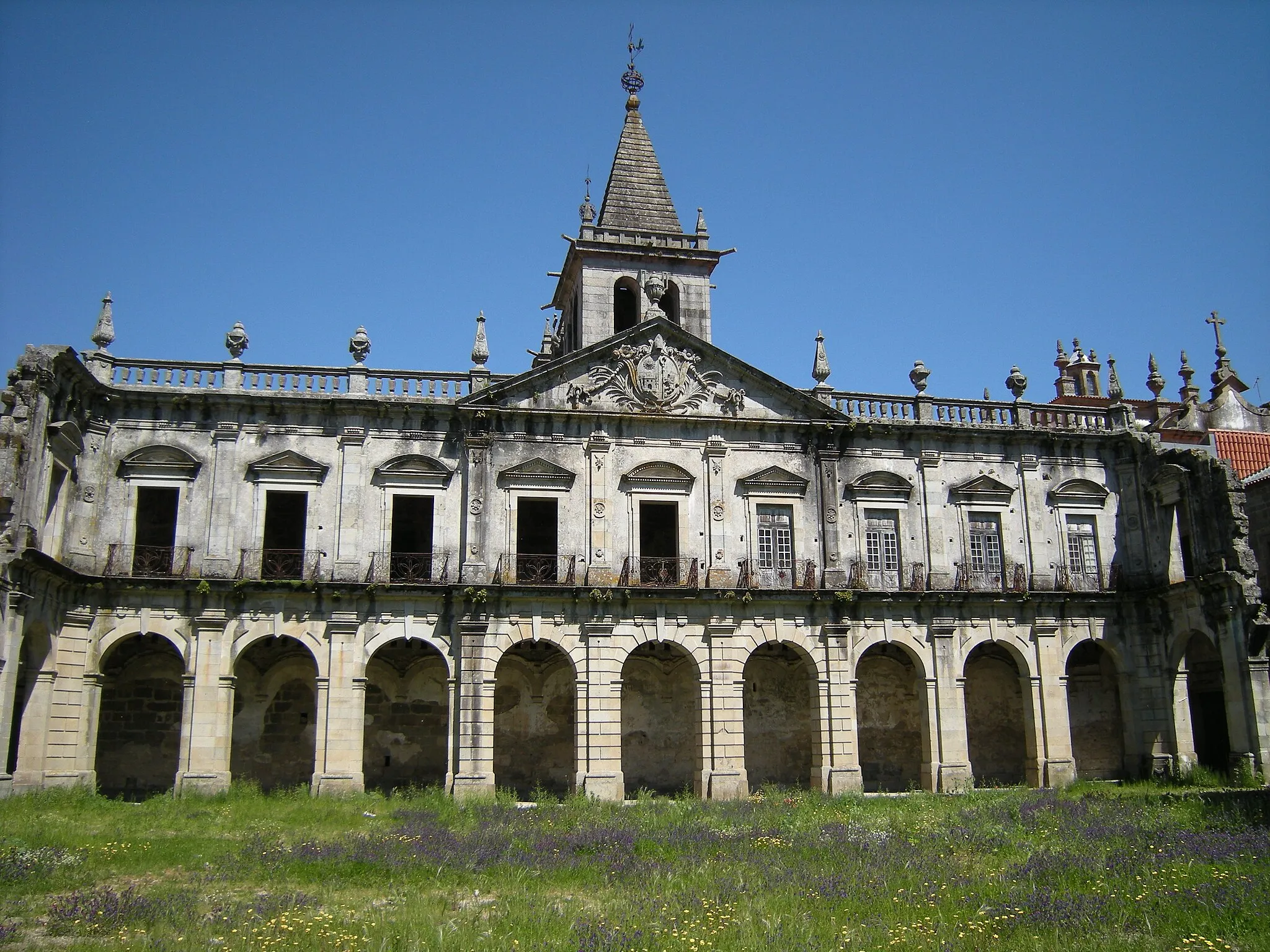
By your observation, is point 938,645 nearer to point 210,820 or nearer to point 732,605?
point 732,605

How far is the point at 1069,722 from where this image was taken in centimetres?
2897

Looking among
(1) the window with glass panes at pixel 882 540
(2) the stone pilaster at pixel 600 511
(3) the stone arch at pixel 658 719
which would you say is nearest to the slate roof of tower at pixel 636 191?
(2) the stone pilaster at pixel 600 511

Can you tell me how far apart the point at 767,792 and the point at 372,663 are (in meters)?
9.78

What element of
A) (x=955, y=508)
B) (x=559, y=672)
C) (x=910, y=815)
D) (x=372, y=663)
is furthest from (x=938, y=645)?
(x=372, y=663)

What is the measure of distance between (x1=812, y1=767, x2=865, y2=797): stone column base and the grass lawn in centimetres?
382

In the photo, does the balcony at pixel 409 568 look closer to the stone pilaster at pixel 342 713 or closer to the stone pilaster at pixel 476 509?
the stone pilaster at pixel 476 509

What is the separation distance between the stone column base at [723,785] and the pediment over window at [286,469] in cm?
1113

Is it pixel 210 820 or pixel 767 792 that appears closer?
pixel 210 820

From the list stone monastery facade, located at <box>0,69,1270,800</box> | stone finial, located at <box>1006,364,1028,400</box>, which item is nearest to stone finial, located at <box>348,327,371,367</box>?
stone monastery facade, located at <box>0,69,1270,800</box>

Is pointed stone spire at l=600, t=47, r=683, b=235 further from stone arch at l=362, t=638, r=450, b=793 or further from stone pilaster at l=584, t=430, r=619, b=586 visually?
stone arch at l=362, t=638, r=450, b=793

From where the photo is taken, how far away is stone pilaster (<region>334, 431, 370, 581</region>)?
25500 mm

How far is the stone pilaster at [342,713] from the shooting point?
958 inches

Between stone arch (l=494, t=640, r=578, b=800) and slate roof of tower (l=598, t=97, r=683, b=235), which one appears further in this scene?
slate roof of tower (l=598, t=97, r=683, b=235)

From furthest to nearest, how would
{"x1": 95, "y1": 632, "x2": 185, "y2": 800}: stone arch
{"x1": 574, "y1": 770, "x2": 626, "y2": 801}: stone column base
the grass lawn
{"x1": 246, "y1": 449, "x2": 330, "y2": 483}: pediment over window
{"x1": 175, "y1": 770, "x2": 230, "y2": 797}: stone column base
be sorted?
{"x1": 246, "y1": 449, "x2": 330, "y2": 483}: pediment over window < {"x1": 95, "y1": 632, "x2": 185, "y2": 800}: stone arch < {"x1": 574, "y1": 770, "x2": 626, "y2": 801}: stone column base < {"x1": 175, "y1": 770, "x2": 230, "y2": 797}: stone column base < the grass lawn
